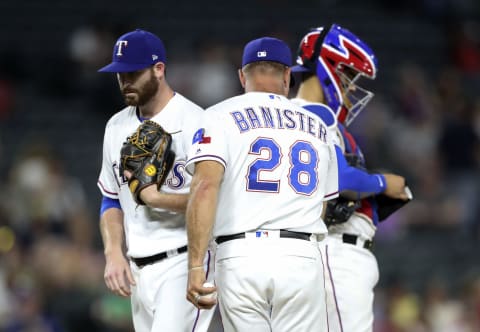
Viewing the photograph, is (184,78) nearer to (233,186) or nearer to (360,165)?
(360,165)

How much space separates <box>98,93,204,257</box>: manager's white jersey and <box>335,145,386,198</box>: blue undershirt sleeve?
833mm

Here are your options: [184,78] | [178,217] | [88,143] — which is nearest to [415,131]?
[184,78]

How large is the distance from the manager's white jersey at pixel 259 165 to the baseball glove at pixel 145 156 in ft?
0.93

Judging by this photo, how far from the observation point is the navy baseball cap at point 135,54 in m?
5.44

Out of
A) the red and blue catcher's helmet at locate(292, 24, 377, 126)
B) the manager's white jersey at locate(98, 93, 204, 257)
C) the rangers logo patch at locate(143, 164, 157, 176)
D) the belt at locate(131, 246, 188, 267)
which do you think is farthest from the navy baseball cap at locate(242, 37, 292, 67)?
the belt at locate(131, 246, 188, 267)

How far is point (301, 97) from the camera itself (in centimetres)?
624

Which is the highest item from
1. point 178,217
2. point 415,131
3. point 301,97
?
point 301,97

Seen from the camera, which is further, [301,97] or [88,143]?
[88,143]

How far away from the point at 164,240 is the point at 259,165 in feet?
2.39

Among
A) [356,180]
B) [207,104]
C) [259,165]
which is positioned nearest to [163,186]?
[259,165]

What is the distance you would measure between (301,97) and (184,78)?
7.45 m

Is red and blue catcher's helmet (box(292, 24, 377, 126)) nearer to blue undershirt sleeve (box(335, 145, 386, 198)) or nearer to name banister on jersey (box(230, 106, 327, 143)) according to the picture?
blue undershirt sleeve (box(335, 145, 386, 198))

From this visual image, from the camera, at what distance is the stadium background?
34.4 ft

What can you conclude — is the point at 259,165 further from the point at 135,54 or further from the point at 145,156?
the point at 135,54
